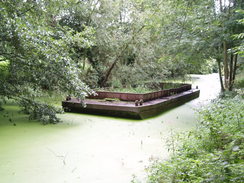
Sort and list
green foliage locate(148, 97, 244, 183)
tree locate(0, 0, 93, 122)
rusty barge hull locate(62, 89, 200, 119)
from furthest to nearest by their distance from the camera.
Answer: rusty barge hull locate(62, 89, 200, 119)
tree locate(0, 0, 93, 122)
green foliage locate(148, 97, 244, 183)

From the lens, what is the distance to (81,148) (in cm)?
364

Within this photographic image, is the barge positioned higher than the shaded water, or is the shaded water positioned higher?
the barge

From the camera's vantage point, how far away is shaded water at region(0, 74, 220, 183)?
2.73 meters

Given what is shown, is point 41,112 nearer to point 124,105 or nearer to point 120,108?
point 120,108

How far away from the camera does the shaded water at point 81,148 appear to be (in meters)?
2.73

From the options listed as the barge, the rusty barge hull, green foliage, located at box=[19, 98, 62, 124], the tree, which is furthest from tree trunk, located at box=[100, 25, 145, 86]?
green foliage, located at box=[19, 98, 62, 124]

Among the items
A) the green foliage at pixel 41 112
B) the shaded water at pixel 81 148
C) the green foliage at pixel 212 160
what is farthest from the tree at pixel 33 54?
the green foliage at pixel 212 160

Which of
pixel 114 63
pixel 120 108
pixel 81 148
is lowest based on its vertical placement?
pixel 81 148

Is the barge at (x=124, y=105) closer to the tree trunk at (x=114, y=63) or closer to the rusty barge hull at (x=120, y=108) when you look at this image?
the rusty barge hull at (x=120, y=108)

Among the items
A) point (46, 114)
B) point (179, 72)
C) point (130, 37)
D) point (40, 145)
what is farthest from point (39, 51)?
point (179, 72)

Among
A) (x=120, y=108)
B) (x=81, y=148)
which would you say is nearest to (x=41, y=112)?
(x=120, y=108)

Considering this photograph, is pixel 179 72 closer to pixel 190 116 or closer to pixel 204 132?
pixel 190 116

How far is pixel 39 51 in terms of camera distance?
4582 mm

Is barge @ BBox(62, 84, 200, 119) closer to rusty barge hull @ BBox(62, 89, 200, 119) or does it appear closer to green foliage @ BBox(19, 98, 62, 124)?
rusty barge hull @ BBox(62, 89, 200, 119)
